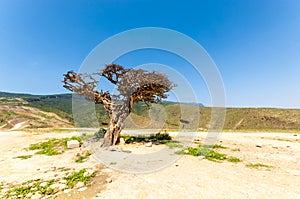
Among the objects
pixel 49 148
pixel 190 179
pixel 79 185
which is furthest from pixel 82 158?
pixel 190 179

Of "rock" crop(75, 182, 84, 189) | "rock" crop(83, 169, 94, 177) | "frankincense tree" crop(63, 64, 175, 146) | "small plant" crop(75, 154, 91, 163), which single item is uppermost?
"frankincense tree" crop(63, 64, 175, 146)

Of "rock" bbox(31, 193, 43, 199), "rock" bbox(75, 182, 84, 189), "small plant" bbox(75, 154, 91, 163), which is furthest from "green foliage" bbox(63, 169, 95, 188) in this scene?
"small plant" bbox(75, 154, 91, 163)

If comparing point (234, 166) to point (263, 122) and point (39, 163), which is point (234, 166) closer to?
point (39, 163)

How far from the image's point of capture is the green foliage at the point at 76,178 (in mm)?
5414

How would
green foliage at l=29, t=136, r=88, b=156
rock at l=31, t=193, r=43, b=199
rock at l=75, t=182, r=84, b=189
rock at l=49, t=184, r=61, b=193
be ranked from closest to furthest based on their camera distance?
rock at l=31, t=193, r=43, b=199
rock at l=49, t=184, r=61, b=193
rock at l=75, t=182, r=84, b=189
green foliage at l=29, t=136, r=88, b=156

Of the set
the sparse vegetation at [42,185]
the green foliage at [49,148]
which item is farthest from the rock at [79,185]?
the green foliage at [49,148]

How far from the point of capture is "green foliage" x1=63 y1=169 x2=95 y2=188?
541cm

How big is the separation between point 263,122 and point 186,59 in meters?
41.1

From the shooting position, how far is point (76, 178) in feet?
19.1

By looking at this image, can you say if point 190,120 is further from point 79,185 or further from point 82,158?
point 79,185

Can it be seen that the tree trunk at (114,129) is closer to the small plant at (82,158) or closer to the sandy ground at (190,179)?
the small plant at (82,158)

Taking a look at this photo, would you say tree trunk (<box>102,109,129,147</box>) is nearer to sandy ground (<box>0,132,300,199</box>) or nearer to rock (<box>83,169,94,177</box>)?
sandy ground (<box>0,132,300,199</box>)

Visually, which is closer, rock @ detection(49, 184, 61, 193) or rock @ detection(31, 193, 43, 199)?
rock @ detection(31, 193, 43, 199)

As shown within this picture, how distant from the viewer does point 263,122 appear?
40.8 meters
